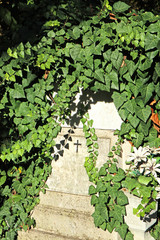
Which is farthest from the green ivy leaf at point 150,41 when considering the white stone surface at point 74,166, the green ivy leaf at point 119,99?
the white stone surface at point 74,166

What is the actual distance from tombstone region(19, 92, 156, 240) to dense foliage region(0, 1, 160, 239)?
141mm

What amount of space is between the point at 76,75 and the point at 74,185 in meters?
1.22

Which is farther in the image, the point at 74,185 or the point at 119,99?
the point at 74,185

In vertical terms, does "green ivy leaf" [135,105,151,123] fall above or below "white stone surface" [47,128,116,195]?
above

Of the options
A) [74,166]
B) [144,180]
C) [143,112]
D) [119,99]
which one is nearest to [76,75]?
[119,99]

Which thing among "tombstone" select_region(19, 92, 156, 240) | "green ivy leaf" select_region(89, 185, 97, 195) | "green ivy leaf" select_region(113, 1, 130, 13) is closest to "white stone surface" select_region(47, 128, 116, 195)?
"tombstone" select_region(19, 92, 156, 240)

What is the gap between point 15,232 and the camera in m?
2.71

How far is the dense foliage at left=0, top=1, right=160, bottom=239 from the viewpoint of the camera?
2199 mm

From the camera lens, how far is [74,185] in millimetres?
2742

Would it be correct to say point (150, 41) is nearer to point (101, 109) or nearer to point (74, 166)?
point (101, 109)

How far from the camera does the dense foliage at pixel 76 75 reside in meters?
2.20

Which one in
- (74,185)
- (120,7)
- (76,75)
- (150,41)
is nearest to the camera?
(150,41)

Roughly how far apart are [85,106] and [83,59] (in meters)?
0.60

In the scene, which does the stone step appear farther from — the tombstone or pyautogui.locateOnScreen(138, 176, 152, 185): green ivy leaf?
pyautogui.locateOnScreen(138, 176, 152, 185): green ivy leaf
